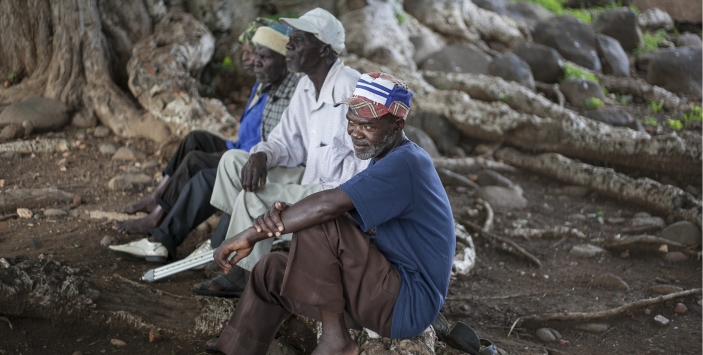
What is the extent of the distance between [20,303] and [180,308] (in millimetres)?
784

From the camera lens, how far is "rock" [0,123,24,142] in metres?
6.23

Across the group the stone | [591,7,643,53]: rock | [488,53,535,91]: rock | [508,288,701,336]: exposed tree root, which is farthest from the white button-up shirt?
[591,7,643,53]: rock

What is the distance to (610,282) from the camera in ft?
16.9

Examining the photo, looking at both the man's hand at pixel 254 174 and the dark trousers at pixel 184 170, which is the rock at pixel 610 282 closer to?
the man's hand at pixel 254 174

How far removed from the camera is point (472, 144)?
820 cm

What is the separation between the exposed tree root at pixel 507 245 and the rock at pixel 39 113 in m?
4.06

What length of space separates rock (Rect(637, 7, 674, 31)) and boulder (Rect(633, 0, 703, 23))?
1.12 ft

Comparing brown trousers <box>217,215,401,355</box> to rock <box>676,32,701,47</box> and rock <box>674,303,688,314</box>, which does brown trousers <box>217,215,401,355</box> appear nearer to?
rock <box>674,303,688,314</box>


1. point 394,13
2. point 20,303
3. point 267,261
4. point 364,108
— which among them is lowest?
point 394,13

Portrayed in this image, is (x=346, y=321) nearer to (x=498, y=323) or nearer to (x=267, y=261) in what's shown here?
(x=267, y=261)

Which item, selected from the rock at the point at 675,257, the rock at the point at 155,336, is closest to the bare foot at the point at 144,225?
the rock at the point at 155,336

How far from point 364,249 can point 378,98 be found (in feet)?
2.20

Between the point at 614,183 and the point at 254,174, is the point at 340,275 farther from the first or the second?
the point at 614,183

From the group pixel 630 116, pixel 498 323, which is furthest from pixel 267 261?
pixel 630 116
